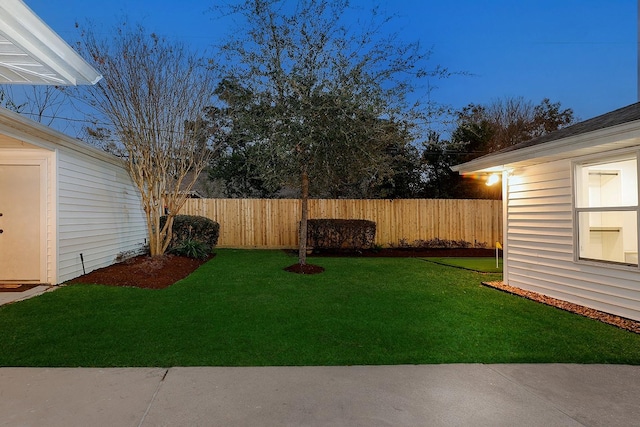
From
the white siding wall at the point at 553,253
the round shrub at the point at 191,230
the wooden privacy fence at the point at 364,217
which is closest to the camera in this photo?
the white siding wall at the point at 553,253

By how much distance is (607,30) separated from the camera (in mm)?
20719

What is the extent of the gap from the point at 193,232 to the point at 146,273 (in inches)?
131

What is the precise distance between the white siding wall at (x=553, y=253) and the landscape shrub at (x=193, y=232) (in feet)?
23.9

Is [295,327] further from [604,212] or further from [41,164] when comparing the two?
[41,164]

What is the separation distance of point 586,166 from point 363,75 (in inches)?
162

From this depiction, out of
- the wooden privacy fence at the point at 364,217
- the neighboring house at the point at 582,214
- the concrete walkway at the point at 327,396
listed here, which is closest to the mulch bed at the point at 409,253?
the wooden privacy fence at the point at 364,217

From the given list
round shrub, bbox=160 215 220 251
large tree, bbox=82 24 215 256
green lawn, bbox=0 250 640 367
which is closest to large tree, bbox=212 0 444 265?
large tree, bbox=82 24 215 256

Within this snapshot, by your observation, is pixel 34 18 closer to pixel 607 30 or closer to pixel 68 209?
pixel 68 209

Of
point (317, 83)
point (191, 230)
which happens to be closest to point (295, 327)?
point (317, 83)

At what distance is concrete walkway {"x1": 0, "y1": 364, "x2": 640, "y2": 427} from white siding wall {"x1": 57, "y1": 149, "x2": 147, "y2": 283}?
452 centimetres

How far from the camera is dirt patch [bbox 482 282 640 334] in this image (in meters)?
4.80

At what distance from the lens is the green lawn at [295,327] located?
3.68 m

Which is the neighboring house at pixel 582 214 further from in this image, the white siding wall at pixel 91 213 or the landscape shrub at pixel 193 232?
the white siding wall at pixel 91 213

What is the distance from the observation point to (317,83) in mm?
7523
